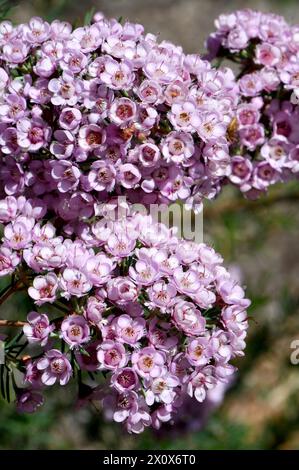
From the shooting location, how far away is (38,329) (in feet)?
4.97

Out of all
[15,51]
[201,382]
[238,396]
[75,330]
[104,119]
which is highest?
[15,51]

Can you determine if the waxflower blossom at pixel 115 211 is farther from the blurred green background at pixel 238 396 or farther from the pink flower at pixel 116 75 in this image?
the blurred green background at pixel 238 396

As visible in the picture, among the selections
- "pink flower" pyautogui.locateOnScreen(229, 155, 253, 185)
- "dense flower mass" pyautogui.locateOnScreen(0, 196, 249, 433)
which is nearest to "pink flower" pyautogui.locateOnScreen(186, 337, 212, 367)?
"dense flower mass" pyautogui.locateOnScreen(0, 196, 249, 433)

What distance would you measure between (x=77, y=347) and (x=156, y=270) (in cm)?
20

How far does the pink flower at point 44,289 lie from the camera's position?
1.49m

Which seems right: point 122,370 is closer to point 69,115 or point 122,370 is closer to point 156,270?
point 156,270

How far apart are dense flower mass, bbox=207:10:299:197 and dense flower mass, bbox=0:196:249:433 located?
328mm

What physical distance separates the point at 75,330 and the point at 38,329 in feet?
0.26

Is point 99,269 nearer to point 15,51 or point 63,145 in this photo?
point 63,145

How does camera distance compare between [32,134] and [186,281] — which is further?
[32,134]

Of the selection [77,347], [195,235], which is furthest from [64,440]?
[77,347]

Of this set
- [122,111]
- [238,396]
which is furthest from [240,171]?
A: [238,396]

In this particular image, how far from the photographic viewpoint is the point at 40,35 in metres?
1.72
